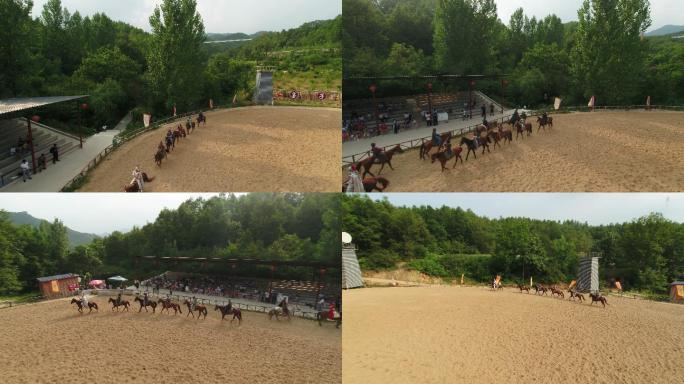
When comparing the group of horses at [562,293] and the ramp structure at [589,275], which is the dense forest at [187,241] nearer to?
the group of horses at [562,293]

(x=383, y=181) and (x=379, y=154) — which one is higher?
(x=379, y=154)

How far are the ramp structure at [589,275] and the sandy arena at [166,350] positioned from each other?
689 cm

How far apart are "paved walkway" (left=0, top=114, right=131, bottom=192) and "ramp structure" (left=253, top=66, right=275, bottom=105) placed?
4.23m

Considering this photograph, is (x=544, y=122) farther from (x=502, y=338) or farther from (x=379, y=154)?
(x=379, y=154)

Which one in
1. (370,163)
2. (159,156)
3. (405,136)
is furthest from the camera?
(405,136)

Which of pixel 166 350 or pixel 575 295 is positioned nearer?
pixel 166 350

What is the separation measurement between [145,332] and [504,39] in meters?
11.4

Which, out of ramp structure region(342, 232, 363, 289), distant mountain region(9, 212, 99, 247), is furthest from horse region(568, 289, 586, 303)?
distant mountain region(9, 212, 99, 247)

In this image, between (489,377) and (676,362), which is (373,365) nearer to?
(489,377)

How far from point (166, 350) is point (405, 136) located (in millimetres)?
6674

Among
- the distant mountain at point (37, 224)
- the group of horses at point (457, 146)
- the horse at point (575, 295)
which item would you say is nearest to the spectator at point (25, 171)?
the distant mountain at point (37, 224)

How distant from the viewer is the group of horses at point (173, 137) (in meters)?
7.58

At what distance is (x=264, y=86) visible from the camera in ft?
40.8

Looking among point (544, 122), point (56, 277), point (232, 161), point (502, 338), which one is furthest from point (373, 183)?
point (56, 277)
